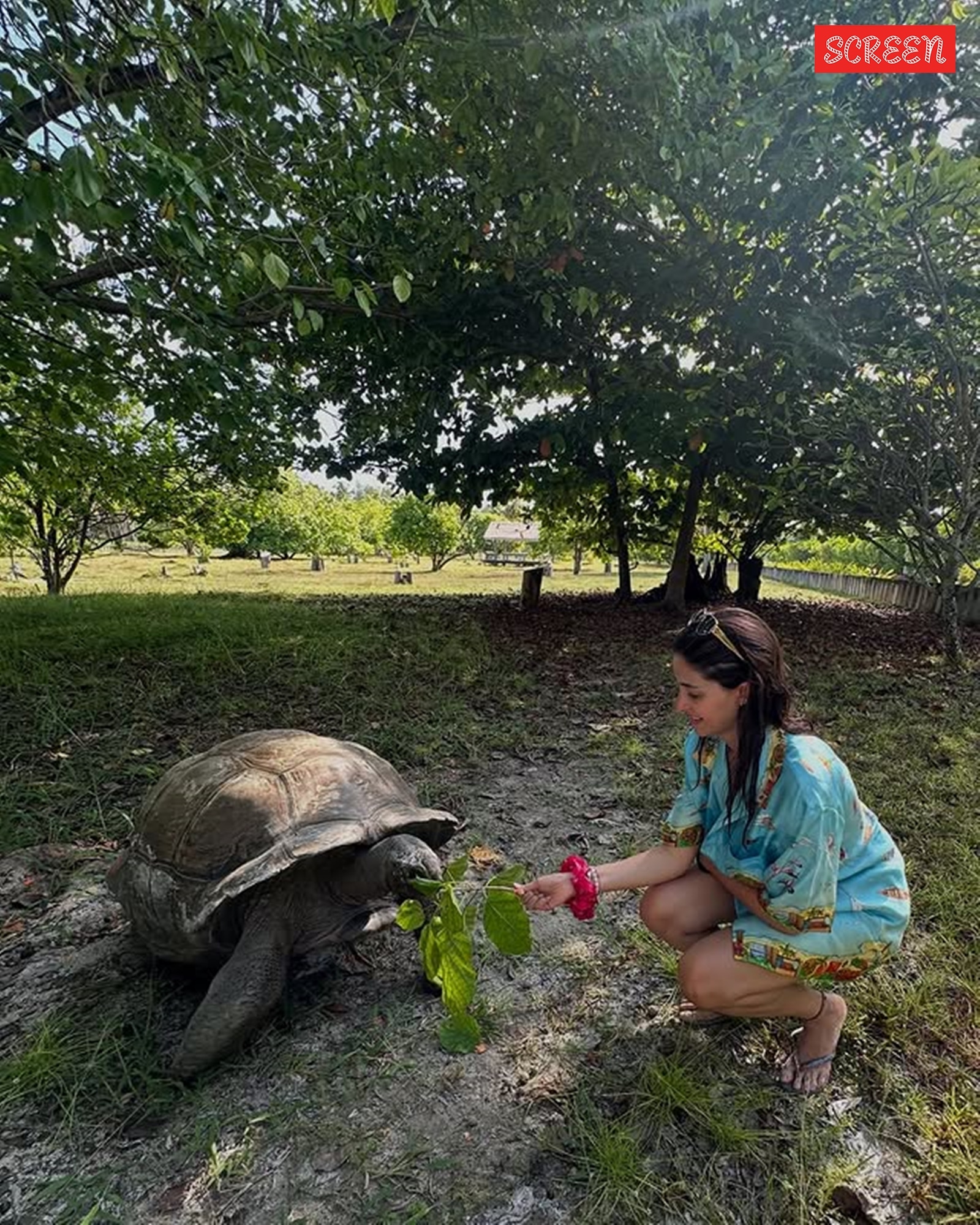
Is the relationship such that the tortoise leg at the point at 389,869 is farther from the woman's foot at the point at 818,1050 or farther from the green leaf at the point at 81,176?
the green leaf at the point at 81,176

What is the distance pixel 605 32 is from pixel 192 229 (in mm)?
3014

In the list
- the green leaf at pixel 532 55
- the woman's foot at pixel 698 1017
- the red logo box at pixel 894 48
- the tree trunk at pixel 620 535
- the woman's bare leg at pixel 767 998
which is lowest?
the woman's foot at pixel 698 1017

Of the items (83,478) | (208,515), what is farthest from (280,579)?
(83,478)

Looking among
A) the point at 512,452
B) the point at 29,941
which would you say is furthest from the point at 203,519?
the point at 29,941

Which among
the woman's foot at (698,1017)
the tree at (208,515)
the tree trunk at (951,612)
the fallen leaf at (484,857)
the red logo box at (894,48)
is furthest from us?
the tree at (208,515)

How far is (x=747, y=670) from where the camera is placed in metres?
1.65

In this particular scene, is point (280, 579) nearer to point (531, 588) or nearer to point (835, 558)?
point (531, 588)

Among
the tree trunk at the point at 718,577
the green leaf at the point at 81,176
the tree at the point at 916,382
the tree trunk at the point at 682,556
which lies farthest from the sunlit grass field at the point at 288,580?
the green leaf at the point at 81,176

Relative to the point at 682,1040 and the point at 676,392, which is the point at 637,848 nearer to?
the point at 682,1040

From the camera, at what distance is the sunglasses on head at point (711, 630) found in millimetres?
1645

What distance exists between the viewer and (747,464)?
877 centimetres

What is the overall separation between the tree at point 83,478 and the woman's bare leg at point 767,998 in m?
5.08

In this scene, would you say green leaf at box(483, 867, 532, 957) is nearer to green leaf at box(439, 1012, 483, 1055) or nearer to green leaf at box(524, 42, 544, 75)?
green leaf at box(439, 1012, 483, 1055)

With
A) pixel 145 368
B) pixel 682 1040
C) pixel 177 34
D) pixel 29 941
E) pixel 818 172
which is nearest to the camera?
pixel 682 1040
